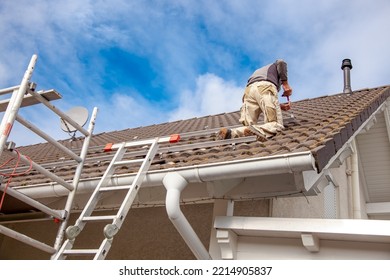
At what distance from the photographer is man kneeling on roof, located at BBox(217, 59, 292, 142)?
17.2ft

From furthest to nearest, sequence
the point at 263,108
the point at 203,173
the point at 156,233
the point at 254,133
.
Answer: the point at 263,108 < the point at 254,133 < the point at 156,233 < the point at 203,173

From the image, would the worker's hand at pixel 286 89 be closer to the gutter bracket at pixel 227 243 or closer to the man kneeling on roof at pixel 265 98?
the man kneeling on roof at pixel 265 98

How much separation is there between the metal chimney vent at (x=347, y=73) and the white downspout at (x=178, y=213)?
267 inches

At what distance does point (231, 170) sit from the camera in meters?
3.68

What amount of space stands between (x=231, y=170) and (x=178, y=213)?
1.90 ft

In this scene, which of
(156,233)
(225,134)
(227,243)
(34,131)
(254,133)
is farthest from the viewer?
(225,134)

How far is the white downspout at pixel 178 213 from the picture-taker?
3.64 m

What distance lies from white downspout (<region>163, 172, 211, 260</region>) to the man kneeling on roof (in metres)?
1.47

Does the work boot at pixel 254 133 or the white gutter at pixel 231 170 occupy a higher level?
the work boot at pixel 254 133

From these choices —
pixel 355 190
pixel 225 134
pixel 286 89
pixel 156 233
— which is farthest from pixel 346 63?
pixel 156 233

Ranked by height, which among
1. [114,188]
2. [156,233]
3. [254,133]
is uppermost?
[254,133]

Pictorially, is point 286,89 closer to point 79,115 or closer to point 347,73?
point 79,115

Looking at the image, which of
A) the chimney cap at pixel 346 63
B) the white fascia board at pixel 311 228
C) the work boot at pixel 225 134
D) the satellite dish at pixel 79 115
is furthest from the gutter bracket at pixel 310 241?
the chimney cap at pixel 346 63

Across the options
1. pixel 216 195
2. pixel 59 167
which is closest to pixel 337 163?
pixel 216 195
